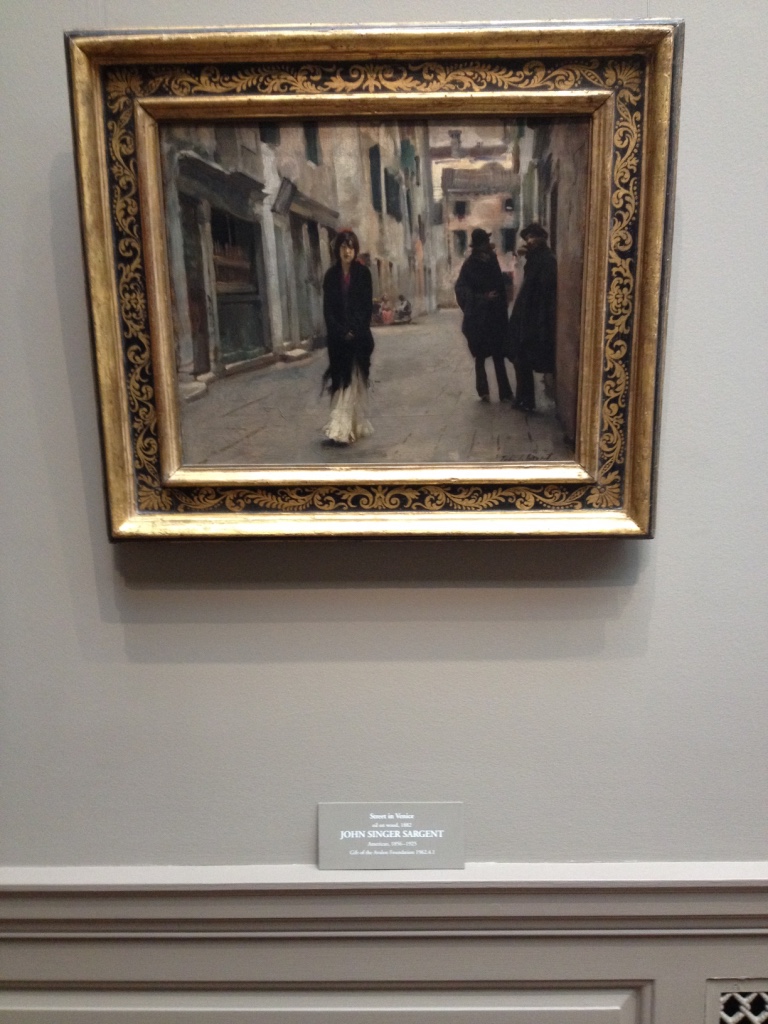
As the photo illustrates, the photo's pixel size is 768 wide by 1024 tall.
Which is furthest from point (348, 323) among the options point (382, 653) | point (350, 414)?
point (382, 653)

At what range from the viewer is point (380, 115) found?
949 millimetres

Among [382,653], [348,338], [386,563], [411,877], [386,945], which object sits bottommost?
[386,945]

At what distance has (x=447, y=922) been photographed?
1.15m

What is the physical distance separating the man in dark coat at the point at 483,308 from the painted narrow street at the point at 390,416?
1cm

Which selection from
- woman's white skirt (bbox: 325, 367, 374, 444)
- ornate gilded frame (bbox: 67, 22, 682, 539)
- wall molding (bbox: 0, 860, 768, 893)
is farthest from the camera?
wall molding (bbox: 0, 860, 768, 893)

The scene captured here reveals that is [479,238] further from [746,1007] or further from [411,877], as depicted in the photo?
[746,1007]

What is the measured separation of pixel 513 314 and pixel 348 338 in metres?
0.24

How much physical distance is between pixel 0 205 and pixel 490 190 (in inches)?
28.4

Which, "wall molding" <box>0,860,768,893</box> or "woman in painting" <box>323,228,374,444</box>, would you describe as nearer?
"woman in painting" <box>323,228,374,444</box>

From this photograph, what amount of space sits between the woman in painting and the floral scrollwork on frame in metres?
0.10

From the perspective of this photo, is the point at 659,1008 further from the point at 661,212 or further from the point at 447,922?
the point at 661,212

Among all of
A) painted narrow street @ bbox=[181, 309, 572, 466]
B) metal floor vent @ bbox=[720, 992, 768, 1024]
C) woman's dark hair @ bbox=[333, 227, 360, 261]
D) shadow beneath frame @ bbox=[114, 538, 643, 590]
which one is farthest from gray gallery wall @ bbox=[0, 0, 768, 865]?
woman's dark hair @ bbox=[333, 227, 360, 261]

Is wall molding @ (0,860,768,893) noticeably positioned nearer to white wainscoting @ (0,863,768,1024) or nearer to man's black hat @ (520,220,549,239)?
→ white wainscoting @ (0,863,768,1024)

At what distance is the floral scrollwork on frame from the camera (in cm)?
93
